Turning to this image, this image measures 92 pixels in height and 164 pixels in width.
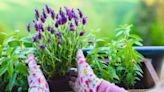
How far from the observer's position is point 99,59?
1267 millimetres

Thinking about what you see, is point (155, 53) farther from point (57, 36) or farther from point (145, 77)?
point (57, 36)

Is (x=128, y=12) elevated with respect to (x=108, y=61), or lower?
elevated

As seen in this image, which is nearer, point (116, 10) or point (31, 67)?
point (31, 67)

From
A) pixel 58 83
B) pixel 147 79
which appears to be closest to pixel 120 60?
pixel 147 79

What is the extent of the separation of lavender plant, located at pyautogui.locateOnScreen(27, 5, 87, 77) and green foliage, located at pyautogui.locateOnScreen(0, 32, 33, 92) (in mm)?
59

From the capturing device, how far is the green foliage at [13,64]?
1113 mm

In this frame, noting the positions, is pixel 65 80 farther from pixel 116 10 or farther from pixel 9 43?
pixel 116 10

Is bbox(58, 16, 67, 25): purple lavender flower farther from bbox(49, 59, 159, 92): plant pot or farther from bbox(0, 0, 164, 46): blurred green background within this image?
bbox(0, 0, 164, 46): blurred green background

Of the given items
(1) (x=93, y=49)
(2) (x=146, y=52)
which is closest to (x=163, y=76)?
(1) (x=93, y=49)

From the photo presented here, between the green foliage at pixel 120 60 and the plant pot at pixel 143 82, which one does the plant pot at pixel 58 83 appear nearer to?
the plant pot at pixel 143 82

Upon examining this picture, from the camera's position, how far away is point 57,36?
3.63ft

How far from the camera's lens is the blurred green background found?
4.59ft

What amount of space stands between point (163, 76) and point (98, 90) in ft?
0.73

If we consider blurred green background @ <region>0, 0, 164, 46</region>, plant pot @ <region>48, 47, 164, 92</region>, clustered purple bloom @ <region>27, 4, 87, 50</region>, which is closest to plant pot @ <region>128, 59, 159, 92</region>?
plant pot @ <region>48, 47, 164, 92</region>
